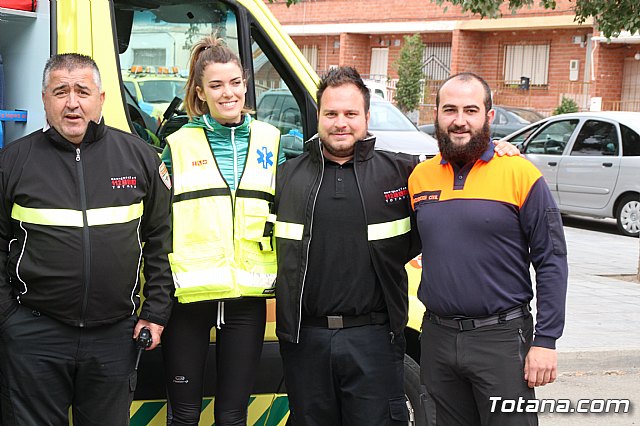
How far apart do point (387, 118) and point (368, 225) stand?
43.4 ft

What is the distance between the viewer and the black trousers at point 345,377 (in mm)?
3561

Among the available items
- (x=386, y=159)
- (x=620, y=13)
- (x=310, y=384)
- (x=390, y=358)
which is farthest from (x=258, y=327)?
(x=620, y=13)

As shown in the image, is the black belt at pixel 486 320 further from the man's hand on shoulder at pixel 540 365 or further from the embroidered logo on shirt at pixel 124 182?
the embroidered logo on shirt at pixel 124 182

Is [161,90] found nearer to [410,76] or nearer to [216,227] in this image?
[216,227]

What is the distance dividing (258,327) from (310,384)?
1.05 feet

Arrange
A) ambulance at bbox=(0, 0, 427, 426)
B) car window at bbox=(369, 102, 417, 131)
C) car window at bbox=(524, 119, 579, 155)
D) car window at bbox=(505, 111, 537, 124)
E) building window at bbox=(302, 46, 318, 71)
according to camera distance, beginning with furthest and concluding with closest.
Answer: building window at bbox=(302, 46, 318, 71)
car window at bbox=(505, 111, 537, 124)
car window at bbox=(369, 102, 417, 131)
car window at bbox=(524, 119, 579, 155)
ambulance at bbox=(0, 0, 427, 426)

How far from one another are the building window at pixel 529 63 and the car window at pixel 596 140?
60.9 feet

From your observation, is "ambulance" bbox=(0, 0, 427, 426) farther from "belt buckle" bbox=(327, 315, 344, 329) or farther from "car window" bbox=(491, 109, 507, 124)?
"car window" bbox=(491, 109, 507, 124)

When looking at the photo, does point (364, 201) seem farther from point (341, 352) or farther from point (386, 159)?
point (341, 352)

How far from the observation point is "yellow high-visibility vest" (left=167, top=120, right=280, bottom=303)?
3506 mm

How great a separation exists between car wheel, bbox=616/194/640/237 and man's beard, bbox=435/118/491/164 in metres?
9.54

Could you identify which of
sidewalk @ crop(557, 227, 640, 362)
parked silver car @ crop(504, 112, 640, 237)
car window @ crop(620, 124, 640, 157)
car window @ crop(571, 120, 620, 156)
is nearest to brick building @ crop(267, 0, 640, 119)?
parked silver car @ crop(504, 112, 640, 237)

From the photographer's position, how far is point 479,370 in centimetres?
332

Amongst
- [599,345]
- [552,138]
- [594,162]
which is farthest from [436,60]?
[599,345]
